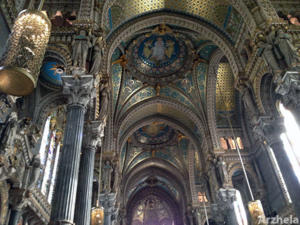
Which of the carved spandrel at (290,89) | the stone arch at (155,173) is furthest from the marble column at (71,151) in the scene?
the stone arch at (155,173)

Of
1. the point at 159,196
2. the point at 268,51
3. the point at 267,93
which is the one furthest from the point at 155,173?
the point at 268,51

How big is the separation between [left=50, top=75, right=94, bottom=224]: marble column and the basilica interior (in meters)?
0.02

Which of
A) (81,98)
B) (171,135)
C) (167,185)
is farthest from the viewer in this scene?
(167,185)

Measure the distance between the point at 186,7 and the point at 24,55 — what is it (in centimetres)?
885

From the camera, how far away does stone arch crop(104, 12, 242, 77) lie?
10109 millimetres

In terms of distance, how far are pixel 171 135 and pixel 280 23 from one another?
44.3ft

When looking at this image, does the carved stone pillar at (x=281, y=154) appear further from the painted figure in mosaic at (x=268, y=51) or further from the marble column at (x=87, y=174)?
the marble column at (x=87, y=174)

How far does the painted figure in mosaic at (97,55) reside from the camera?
6.90 meters

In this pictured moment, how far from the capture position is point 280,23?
798 cm

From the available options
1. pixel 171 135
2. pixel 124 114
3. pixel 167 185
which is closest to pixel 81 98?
pixel 124 114

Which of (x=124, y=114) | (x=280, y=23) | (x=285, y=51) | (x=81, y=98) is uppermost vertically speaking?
(x=124, y=114)

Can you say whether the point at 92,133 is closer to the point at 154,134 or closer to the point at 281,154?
the point at 281,154

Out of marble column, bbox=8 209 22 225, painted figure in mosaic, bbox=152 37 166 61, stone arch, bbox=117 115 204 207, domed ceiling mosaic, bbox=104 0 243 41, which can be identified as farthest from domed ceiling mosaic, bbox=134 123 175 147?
marble column, bbox=8 209 22 225

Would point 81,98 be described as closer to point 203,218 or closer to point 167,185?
point 203,218
